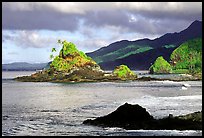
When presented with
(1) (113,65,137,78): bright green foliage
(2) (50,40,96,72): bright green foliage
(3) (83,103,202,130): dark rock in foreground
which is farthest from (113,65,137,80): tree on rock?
(3) (83,103,202,130): dark rock in foreground

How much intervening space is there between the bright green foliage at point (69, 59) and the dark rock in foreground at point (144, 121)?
133 metres

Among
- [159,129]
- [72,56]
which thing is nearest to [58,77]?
[72,56]

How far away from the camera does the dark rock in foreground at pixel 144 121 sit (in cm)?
3102

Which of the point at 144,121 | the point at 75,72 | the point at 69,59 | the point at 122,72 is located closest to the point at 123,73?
the point at 122,72

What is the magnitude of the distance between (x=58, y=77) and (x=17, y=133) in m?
134

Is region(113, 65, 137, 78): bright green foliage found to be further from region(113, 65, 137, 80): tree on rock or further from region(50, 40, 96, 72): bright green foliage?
region(50, 40, 96, 72): bright green foliage

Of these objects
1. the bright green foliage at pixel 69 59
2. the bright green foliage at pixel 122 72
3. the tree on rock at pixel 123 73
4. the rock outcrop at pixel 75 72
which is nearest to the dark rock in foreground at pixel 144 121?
the rock outcrop at pixel 75 72

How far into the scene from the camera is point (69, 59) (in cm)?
17662

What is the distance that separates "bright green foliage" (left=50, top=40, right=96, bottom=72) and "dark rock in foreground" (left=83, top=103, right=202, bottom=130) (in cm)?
13349

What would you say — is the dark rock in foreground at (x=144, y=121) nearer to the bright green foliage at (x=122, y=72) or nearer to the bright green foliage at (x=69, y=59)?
the bright green foliage at (x=69, y=59)

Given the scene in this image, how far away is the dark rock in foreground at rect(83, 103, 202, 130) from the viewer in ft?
102

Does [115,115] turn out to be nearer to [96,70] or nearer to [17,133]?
[17,133]

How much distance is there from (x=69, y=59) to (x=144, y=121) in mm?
145689

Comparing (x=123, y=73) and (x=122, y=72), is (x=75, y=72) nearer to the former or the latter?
(x=122, y=72)
